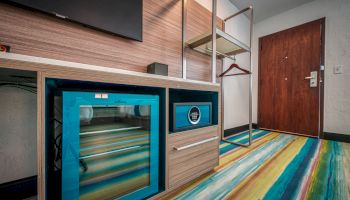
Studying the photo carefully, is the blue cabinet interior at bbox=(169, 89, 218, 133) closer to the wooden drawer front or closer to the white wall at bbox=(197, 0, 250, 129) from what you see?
the wooden drawer front

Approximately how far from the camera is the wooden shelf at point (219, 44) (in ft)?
3.95

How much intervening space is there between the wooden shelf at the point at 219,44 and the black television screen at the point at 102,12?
541 millimetres

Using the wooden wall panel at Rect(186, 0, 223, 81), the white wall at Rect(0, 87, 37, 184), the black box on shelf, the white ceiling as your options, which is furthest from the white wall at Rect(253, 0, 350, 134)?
the white wall at Rect(0, 87, 37, 184)

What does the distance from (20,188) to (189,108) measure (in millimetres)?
979

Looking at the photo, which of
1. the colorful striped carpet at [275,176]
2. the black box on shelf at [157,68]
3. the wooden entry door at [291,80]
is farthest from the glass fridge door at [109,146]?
the wooden entry door at [291,80]

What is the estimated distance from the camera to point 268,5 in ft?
6.88

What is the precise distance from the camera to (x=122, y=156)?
0.65 metres

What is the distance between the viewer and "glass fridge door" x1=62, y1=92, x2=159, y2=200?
0.46 meters

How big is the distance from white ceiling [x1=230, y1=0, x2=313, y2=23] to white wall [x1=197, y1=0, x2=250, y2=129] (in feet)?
0.38

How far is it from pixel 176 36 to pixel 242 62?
1433 millimetres

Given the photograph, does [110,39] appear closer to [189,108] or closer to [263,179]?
[189,108]

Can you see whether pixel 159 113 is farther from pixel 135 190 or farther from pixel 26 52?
pixel 26 52

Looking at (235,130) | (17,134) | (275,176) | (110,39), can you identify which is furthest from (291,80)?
(17,134)

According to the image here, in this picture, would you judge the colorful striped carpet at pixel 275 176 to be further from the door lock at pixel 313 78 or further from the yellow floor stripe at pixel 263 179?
the door lock at pixel 313 78
